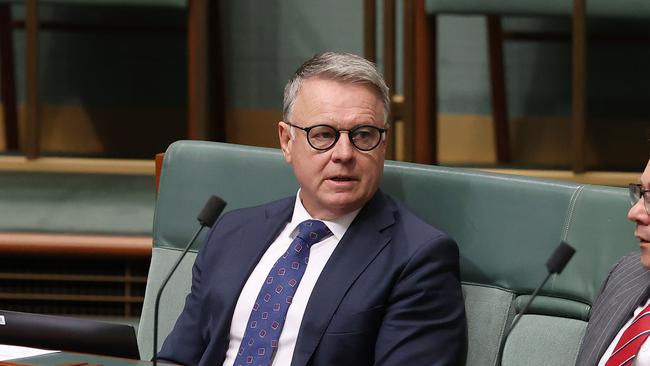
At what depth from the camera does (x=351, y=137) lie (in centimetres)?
143

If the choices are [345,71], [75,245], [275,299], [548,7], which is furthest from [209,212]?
[548,7]

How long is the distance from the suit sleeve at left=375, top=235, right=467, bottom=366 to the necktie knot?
0.14m

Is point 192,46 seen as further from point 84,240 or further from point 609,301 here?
point 609,301

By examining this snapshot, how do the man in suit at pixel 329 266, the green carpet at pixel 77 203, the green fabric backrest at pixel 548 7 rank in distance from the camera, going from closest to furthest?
the man in suit at pixel 329 266, the green fabric backrest at pixel 548 7, the green carpet at pixel 77 203

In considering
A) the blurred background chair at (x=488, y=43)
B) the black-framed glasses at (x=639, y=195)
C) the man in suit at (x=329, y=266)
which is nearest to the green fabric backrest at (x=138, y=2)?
the blurred background chair at (x=488, y=43)

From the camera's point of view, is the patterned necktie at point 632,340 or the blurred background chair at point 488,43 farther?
the blurred background chair at point 488,43

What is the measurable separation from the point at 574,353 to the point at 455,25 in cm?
188

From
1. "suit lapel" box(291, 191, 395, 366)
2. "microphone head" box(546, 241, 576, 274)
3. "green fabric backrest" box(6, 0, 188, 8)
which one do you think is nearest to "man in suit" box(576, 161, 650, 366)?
"microphone head" box(546, 241, 576, 274)

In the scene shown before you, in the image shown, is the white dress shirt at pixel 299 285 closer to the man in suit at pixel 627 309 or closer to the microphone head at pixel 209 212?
the microphone head at pixel 209 212

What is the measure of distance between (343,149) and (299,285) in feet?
0.59

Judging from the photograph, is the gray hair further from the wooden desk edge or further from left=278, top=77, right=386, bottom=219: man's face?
the wooden desk edge

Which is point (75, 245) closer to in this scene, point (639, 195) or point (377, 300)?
point (377, 300)

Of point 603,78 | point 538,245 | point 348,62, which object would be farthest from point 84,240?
point 603,78

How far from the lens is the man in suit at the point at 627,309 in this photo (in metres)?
1.16
